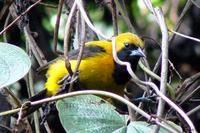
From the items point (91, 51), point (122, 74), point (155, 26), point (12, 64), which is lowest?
point (155, 26)

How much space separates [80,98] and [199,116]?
8.14 ft

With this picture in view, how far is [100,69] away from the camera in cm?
283

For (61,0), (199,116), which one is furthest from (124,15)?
(199,116)

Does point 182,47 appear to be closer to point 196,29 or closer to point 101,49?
point 196,29

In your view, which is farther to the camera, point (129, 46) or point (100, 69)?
point (129, 46)

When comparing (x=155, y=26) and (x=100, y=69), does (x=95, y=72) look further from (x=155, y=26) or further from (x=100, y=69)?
(x=155, y=26)

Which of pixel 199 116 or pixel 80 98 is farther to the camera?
pixel 199 116

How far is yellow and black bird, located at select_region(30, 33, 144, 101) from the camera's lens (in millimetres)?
2758

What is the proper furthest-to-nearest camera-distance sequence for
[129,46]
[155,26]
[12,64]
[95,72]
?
[155,26]
[129,46]
[95,72]
[12,64]

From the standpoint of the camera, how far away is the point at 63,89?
212 cm

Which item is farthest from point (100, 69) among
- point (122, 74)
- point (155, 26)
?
point (155, 26)

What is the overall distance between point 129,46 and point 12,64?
4.33 feet

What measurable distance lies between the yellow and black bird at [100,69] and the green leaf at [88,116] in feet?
2.97

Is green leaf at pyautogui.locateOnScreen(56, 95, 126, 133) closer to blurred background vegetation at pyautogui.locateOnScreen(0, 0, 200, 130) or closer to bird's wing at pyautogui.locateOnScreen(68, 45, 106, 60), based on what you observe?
bird's wing at pyautogui.locateOnScreen(68, 45, 106, 60)
